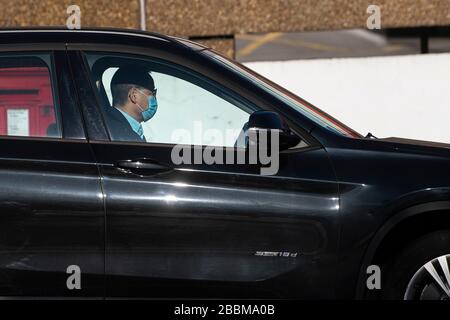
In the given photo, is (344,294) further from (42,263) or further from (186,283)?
(42,263)

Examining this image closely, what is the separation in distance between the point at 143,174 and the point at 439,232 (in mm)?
1394

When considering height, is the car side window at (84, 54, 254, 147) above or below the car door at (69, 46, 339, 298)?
above

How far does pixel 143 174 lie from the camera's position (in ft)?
16.0

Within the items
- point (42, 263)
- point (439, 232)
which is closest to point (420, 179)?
point (439, 232)

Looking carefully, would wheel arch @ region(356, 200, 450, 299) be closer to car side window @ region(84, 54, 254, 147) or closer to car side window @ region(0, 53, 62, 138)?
car side window @ region(84, 54, 254, 147)

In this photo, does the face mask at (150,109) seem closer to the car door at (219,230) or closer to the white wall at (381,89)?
the car door at (219,230)

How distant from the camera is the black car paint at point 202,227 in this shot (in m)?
4.79

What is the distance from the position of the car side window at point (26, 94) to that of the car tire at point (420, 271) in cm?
176

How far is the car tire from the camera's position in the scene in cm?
486

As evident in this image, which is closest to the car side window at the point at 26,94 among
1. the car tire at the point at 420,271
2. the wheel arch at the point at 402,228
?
the wheel arch at the point at 402,228

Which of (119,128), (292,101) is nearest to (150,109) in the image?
(119,128)

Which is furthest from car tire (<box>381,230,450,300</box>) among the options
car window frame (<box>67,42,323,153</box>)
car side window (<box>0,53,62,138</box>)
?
car side window (<box>0,53,62,138</box>)

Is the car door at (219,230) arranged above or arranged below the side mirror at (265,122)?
below

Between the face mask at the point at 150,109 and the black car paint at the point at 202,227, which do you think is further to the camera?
the face mask at the point at 150,109
